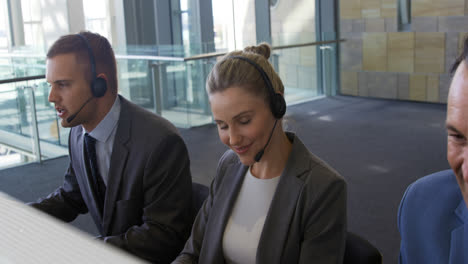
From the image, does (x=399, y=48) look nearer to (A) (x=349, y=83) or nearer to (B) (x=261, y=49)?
(A) (x=349, y=83)

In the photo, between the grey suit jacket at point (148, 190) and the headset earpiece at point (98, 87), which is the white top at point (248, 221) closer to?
the grey suit jacket at point (148, 190)

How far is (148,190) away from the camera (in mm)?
1796

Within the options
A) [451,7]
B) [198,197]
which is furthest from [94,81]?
[451,7]

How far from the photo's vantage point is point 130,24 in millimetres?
7555

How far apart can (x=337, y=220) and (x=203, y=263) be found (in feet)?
1.44

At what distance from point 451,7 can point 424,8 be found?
0.41m

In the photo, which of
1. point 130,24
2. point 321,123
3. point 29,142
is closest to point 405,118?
point 321,123

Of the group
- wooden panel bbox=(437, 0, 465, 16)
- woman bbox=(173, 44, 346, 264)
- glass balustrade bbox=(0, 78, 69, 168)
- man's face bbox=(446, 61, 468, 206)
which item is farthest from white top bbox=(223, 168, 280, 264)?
wooden panel bbox=(437, 0, 465, 16)

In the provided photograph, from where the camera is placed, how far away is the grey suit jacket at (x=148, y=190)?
1.75 m

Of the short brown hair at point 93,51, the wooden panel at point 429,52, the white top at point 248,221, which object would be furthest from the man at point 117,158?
the wooden panel at point 429,52

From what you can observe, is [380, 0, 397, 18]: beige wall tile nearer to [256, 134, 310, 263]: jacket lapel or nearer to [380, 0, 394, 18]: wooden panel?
[380, 0, 394, 18]: wooden panel

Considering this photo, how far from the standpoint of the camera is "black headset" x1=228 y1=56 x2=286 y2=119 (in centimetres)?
165

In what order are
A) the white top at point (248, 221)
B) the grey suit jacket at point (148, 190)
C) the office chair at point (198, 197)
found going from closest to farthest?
1. the white top at point (248, 221)
2. the grey suit jacket at point (148, 190)
3. the office chair at point (198, 197)

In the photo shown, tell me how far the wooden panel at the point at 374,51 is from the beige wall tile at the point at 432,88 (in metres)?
0.76
